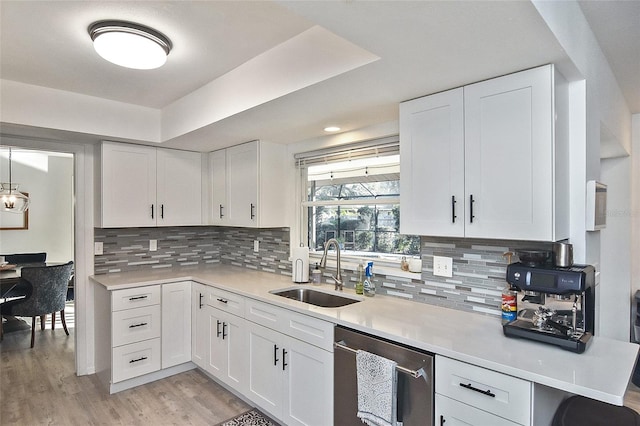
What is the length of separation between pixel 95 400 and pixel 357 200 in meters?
2.58

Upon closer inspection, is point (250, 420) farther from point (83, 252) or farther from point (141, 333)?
point (83, 252)

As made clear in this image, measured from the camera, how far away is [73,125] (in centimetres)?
283

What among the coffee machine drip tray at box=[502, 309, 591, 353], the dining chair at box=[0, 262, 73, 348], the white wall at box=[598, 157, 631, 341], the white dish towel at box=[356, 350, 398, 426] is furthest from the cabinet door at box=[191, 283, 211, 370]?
the white wall at box=[598, 157, 631, 341]

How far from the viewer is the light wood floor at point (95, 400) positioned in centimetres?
259

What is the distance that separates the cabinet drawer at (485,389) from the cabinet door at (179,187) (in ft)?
9.51

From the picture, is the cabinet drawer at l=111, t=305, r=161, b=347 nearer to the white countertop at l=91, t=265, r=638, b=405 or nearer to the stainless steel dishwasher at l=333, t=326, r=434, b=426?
the white countertop at l=91, t=265, r=638, b=405

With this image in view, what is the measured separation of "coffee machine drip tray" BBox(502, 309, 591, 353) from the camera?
58.6 inches

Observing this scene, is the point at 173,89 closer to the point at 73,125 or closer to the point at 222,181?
the point at 73,125

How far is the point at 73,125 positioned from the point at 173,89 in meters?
0.85

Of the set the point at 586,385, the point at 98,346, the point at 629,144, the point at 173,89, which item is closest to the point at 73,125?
the point at 173,89

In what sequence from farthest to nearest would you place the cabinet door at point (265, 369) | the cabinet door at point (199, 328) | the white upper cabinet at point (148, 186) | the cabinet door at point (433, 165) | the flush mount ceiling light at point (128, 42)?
the white upper cabinet at point (148, 186) < the cabinet door at point (199, 328) < the cabinet door at point (265, 369) < the cabinet door at point (433, 165) < the flush mount ceiling light at point (128, 42)

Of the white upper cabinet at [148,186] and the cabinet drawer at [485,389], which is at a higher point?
the white upper cabinet at [148,186]

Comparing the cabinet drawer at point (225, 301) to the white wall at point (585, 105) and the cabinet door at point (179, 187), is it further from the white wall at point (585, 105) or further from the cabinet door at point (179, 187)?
the white wall at point (585, 105)

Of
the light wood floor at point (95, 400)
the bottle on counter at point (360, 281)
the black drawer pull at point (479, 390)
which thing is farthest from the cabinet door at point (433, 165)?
the light wood floor at point (95, 400)
